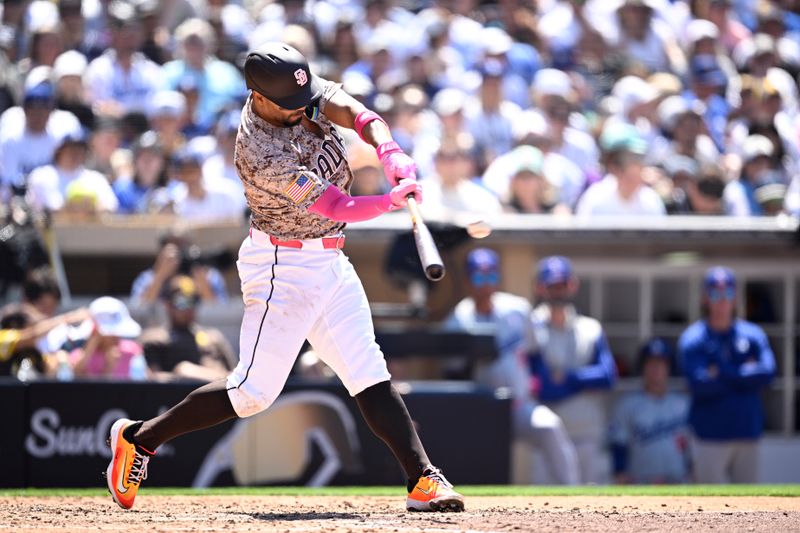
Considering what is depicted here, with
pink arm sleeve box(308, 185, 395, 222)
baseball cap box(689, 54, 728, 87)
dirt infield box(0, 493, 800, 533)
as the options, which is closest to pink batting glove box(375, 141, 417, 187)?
pink arm sleeve box(308, 185, 395, 222)

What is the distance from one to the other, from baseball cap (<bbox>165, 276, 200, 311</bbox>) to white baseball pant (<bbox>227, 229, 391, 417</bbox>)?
356 cm

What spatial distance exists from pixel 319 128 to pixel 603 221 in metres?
5.17

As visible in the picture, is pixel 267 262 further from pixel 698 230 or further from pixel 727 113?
pixel 727 113

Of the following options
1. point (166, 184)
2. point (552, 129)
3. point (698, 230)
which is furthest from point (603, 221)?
point (166, 184)

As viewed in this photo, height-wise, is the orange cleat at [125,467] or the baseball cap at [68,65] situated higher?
the baseball cap at [68,65]

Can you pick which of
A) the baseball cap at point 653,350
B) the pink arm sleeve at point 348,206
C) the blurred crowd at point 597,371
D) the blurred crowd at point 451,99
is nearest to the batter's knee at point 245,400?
the pink arm sleeve at point 348,206

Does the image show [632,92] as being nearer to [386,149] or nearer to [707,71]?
[707,71]

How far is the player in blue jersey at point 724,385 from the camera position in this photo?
9398 mm

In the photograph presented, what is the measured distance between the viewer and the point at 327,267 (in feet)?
17.4

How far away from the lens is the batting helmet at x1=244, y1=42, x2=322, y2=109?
5.00 metres

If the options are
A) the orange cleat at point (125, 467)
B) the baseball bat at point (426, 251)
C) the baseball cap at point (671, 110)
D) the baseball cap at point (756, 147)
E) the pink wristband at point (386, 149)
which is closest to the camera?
the baseball bat at point (426, 251)

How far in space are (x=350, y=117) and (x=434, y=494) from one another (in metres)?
1.54

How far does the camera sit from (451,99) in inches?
466

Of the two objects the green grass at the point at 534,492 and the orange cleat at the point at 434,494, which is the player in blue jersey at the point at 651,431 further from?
the orange cleat at the point at 434,494
